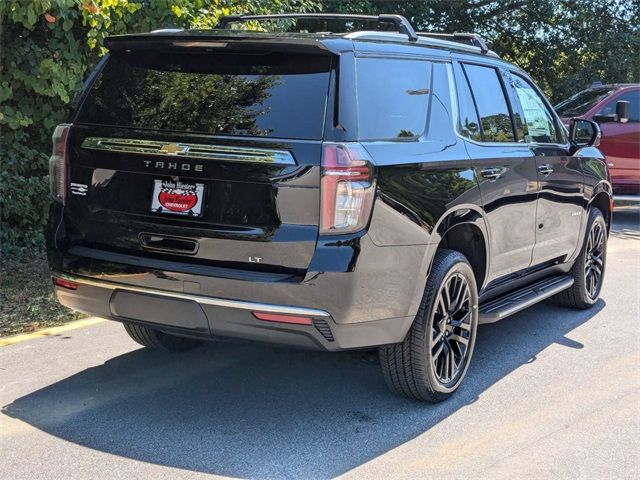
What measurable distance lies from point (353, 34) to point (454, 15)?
13133 millimetres

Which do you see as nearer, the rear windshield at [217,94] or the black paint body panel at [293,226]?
the black paint body panel at [293,226]

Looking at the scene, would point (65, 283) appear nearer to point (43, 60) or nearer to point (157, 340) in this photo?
point (157, 340)

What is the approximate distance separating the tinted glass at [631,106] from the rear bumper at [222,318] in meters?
9.32

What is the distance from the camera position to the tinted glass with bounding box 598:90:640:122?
1195cm

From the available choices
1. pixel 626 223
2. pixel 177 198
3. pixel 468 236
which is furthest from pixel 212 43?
pixel 626 223

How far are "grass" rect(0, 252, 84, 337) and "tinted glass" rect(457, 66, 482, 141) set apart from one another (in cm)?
315

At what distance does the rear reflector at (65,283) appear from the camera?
156 inches

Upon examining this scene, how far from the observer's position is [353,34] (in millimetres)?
3920

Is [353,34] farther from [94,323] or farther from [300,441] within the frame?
[94,323]

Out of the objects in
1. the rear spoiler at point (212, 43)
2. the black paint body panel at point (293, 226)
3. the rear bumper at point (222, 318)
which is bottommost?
the rear bumper at point (222, 318)

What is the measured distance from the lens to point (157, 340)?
16.1 feet

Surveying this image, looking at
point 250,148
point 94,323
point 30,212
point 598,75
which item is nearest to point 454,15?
point 598,75

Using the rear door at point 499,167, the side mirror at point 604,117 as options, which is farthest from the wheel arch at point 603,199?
the side mirror at point 604,117

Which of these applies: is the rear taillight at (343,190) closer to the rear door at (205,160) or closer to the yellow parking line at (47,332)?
the rear door at (205,160)
